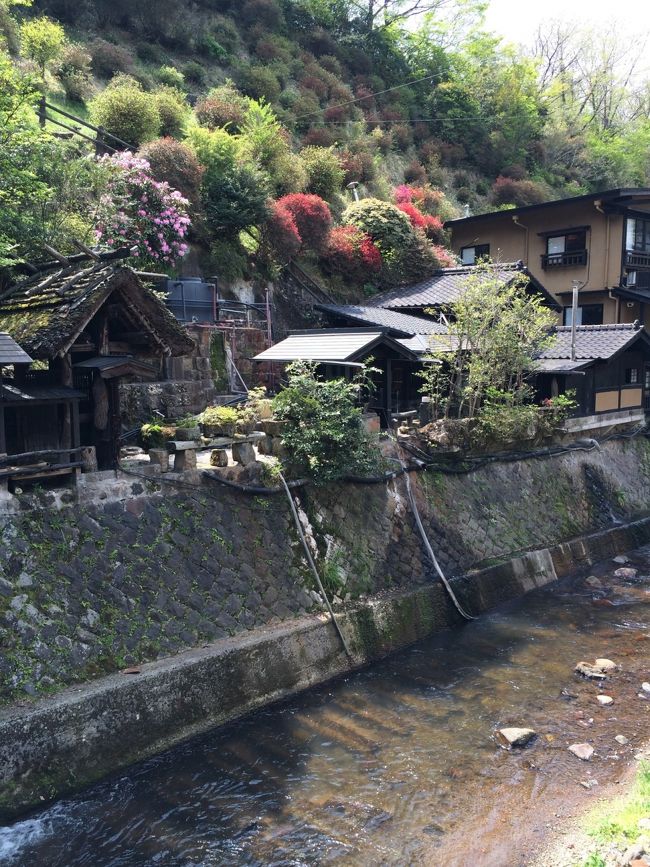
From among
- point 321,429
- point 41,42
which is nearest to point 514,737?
point 321,429

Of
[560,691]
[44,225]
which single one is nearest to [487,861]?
[560,691]

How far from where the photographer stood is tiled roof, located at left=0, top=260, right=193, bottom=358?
10438 millimetres

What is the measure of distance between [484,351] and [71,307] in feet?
39.0

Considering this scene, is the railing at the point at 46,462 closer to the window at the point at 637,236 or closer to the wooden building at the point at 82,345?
the wooden building at the point at 82,345

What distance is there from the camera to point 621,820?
26.1 feet

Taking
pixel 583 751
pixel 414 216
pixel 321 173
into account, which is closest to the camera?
pixel 583 751

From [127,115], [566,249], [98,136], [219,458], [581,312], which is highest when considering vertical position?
[127,115]

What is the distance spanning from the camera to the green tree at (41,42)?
28.6 m

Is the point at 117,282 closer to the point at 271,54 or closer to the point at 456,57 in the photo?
the point at 271,54

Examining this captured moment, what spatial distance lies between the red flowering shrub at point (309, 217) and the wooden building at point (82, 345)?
52.7ft

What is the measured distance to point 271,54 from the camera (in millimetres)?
42188

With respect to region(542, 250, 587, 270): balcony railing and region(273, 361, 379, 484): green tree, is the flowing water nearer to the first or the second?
region(273, 361, 379, 484): green tree

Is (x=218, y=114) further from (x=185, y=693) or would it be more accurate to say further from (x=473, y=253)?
(x=185, y=693)

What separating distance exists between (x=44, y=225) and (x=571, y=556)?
51.9 feet
